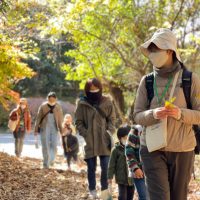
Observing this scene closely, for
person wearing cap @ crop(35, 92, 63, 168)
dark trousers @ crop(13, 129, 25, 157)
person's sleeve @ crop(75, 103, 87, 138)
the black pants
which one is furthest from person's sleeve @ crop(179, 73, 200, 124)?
dark trousers @ crop(13, 129, 25, 157)

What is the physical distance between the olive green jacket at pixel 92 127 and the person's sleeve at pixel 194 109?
3529 millimetres

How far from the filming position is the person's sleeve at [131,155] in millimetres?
5754

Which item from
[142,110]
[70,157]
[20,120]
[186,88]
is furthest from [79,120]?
[20,120]

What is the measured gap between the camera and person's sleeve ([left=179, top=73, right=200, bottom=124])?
4.31 m

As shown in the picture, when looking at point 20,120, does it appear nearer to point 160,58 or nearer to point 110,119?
point 110,119

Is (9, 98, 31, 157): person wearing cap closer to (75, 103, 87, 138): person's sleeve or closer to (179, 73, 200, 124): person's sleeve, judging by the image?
(75, 103, 87, 138): person's sleeve

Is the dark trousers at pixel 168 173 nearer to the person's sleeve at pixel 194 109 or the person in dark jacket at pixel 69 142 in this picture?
the person's sleeve at pixel 194 109

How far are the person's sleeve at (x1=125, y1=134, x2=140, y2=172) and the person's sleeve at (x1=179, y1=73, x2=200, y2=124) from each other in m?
1.48

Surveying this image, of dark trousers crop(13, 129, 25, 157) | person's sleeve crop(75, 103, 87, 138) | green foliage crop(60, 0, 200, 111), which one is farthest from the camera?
dark trousers crop(13, 129, 25, 157)

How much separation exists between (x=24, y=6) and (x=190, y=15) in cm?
444

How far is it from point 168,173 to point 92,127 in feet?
11.5

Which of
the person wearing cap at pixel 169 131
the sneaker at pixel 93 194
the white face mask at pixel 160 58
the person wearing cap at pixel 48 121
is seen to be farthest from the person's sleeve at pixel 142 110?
the person wearing cap at pixel 48 121

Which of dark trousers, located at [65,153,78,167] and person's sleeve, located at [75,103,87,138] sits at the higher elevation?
person's sleeve, located at [75,103,87,138]

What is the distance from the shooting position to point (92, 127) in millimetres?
7906
